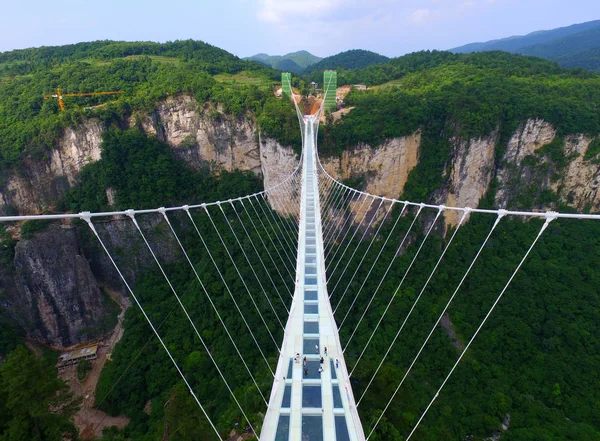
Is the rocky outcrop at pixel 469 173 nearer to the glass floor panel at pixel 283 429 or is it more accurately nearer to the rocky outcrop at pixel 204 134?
the rocky outcrop at pixel 204 134

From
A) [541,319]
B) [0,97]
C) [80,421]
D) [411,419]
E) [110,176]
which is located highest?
[0,97]

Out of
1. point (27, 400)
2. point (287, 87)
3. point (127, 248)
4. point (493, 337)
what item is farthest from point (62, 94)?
point (493, 337)

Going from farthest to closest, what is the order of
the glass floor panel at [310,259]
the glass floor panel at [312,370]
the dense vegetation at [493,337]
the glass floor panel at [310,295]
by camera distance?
the dense vegetation at [493,337]
the glass floor panel at [310,259]
the glass floor panel at [310,295]
the glass floor panel at [312,370]

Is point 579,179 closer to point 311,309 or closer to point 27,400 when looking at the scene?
point 311,309

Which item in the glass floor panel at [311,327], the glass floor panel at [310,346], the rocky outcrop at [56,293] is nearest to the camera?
the glass floor panel at [310,346]

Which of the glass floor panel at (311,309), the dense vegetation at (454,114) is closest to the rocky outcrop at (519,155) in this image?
the dense vegetation at (454,114)

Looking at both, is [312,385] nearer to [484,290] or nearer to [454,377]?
[454,377]

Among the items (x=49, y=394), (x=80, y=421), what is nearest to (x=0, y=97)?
(x=80, y=421)
